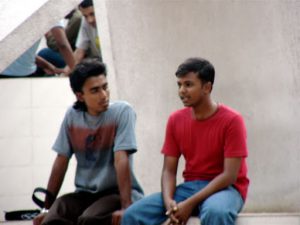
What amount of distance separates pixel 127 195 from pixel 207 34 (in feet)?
5.68

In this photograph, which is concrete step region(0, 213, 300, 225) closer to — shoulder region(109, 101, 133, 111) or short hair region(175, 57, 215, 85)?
short hair region(175, 57, 215, 85)

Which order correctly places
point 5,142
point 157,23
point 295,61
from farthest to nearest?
1. point 5,142
2. point 157,23
3. point 295,61

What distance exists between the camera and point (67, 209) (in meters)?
6.01

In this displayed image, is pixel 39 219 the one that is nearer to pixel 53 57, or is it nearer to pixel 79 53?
pixel 79 53

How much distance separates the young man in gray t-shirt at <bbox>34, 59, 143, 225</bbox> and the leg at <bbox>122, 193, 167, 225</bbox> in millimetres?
272

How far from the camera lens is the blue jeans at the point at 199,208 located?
17.6 ft

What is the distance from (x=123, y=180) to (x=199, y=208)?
0.59 meters

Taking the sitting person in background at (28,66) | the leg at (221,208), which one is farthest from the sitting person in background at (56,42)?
the leg at (221,208)

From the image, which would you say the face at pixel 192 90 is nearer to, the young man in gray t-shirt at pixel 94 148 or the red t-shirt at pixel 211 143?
the red t-shirt at pixel 211 143

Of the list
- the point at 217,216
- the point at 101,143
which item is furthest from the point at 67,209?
the point at 217,216

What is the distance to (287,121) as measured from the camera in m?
6.90

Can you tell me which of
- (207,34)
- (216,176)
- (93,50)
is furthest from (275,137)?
(93,50)

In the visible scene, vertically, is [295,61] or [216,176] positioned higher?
[295,61]

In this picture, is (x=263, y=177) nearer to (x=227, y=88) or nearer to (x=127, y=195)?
(x=227, y=88)
